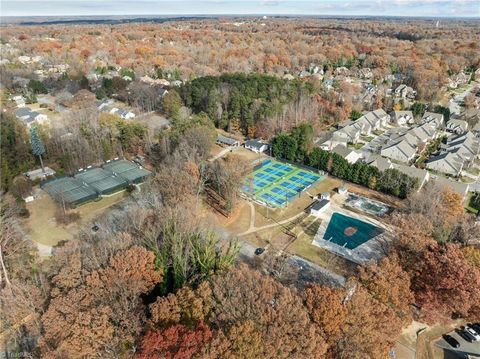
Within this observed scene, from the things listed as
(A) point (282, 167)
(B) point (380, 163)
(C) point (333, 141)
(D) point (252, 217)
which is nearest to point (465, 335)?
(D) point (252, 217)

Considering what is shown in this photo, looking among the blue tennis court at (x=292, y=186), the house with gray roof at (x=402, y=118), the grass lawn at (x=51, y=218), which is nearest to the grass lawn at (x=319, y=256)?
the blue tennis court at (x=292, y=186)

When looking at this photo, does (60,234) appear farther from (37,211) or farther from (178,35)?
(178,35)

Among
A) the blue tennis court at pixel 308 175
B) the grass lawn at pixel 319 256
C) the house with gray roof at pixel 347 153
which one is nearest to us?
the grass lawn at pixel 319 256

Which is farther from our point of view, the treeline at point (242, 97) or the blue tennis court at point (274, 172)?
the treeline at point (242, 97)

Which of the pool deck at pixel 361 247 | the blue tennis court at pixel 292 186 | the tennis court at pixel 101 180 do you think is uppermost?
the tennis court at pixel 101 180

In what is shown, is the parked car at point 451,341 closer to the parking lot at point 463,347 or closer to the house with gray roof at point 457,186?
the parking lot at point 463,347

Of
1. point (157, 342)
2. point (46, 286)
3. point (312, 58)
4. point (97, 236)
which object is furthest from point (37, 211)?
point (312, 58)

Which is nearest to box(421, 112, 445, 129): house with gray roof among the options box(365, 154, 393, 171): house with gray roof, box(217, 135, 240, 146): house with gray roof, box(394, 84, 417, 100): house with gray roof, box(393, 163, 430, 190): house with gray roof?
box(394, 84, 417, 100): house with gray roof

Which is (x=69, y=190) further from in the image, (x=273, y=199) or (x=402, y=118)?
(x=402, y=118)
